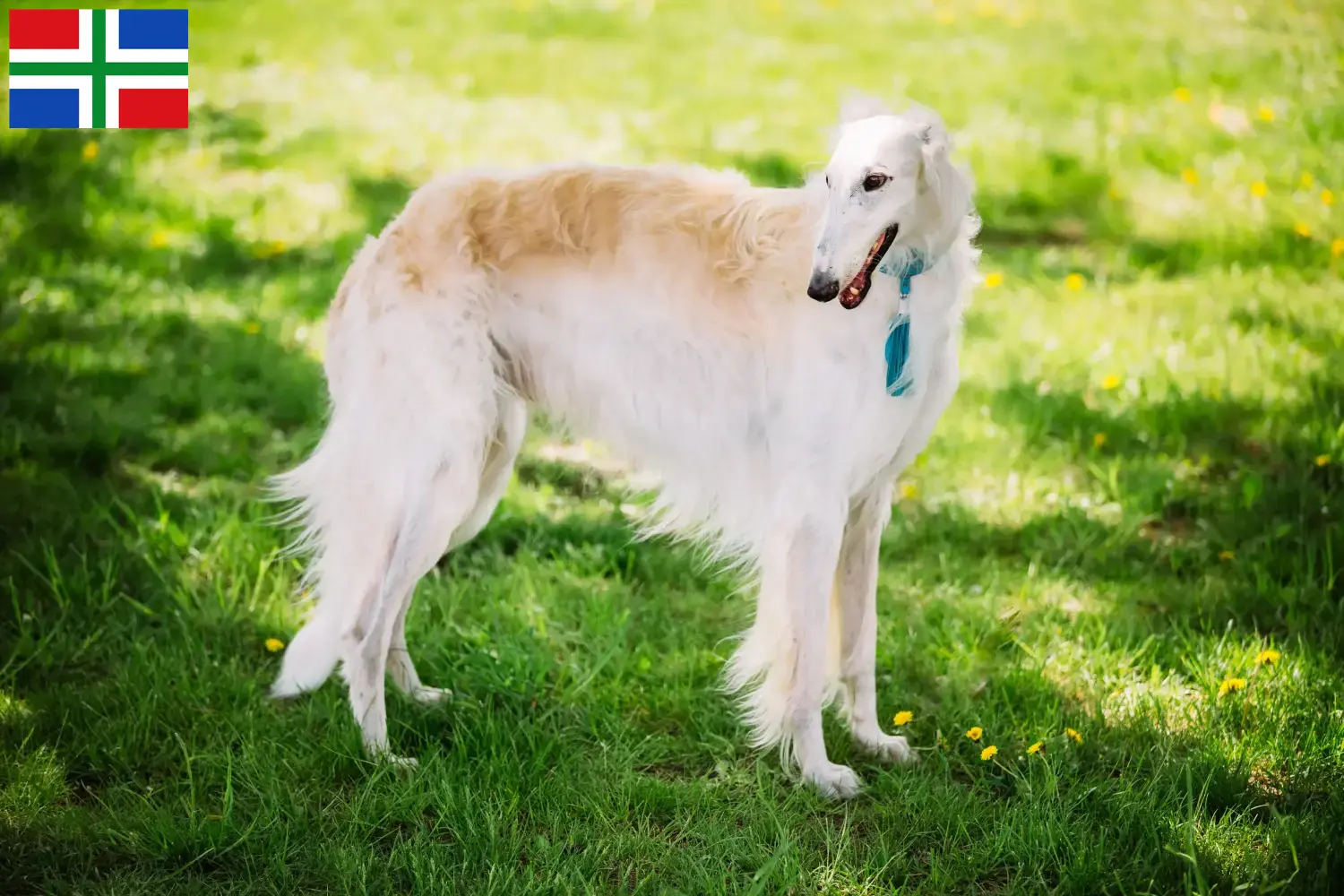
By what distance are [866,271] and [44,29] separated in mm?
6645

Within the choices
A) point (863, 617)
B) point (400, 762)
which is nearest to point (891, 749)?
point (863, 617)

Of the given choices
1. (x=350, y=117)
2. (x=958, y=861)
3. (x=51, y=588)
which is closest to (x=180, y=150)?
(x=350, y=117)

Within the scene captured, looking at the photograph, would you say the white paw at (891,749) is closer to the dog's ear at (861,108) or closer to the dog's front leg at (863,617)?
the dog's front leg at (863,617)

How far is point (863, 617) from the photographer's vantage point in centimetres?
309

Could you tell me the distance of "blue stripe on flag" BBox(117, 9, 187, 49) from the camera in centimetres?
698

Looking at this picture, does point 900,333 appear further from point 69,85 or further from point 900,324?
point 69,85

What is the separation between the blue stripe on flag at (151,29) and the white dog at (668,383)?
4.73 meters

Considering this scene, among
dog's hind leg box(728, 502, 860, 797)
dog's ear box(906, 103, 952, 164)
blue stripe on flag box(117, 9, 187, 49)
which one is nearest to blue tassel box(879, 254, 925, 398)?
dog's ear box(906, 103, 952, 164)

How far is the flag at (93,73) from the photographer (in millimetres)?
6676

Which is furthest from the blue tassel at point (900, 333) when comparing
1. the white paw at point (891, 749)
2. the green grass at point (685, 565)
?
the white paw at point (891, 749)

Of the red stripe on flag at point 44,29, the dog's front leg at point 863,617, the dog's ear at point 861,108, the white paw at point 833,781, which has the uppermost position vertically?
the dog's ear at point 861,108

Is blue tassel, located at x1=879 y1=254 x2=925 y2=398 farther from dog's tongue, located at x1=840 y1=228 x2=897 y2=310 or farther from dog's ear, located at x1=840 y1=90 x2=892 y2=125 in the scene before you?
dog's ear, located at x1=840 y1=90 x2=892 y2=125

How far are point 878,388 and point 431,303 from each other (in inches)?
41.1

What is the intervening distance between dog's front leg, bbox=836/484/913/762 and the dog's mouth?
606mm
